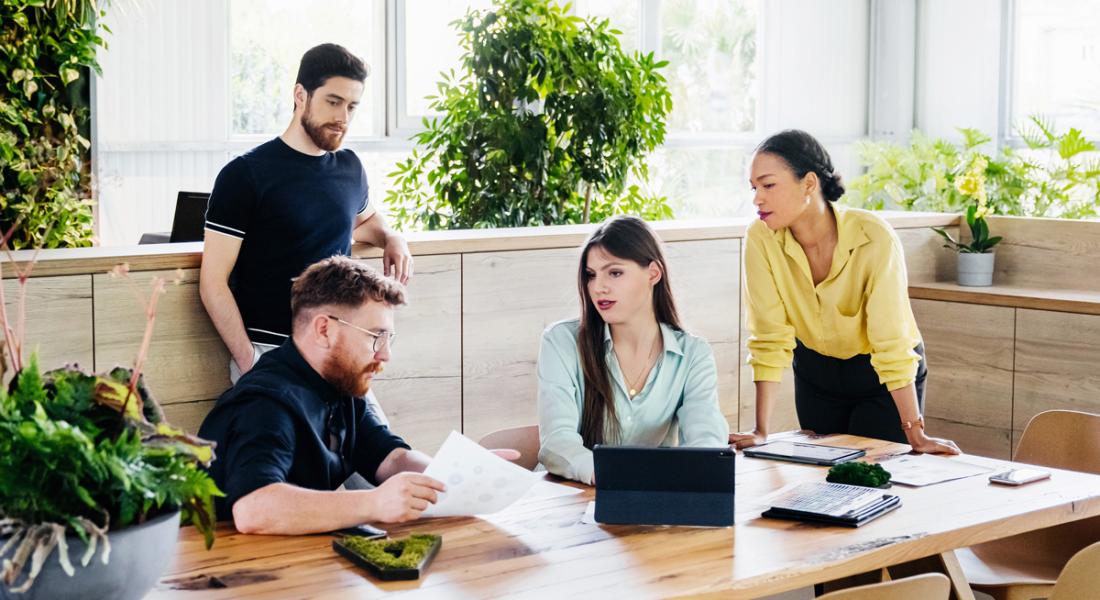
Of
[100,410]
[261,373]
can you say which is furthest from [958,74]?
[100,410]

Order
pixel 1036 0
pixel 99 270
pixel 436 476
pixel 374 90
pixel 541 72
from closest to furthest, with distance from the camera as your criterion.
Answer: pixel 436 476 → pixel 99 270 → pixel 541 72 → pixel 374 90 → pixel 1036 0

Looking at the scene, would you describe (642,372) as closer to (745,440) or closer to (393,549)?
(745,440)

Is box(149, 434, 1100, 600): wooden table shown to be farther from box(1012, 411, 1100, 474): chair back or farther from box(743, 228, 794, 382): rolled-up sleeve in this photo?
box(743, 228, 794, 382): rolled-up sleeve

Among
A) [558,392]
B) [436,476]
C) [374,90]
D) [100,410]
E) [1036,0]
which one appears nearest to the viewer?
[100,410]

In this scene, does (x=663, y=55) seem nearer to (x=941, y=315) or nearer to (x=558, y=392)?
(x=941, y=315)

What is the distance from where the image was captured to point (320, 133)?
3.40 meters

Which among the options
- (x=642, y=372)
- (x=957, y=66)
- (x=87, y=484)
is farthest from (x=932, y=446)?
(x=957, y=66)

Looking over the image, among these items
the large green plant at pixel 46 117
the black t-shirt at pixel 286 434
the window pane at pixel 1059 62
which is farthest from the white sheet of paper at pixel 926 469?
the window pane at pixel 1059 62

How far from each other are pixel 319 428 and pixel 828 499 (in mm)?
1008

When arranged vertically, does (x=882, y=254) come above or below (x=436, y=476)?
above

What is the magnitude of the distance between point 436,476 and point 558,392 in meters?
0.66

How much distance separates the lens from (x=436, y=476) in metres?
2.35

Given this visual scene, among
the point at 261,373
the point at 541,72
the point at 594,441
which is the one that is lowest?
the point at 594,441

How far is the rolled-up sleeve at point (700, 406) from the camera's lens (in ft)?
9.80
